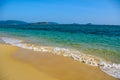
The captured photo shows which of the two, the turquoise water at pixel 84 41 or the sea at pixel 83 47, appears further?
the turquoise water at pixel 84 41

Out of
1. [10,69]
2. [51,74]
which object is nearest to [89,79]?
[51,74]

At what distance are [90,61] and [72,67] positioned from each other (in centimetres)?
133

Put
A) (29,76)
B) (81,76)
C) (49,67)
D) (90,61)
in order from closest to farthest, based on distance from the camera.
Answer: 1. (29,76)
2. (81,76)
3. (49,67)
4. (90,61)

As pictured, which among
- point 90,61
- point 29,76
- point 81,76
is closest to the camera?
point 29,76

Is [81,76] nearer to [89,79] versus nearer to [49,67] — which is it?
[89,79]

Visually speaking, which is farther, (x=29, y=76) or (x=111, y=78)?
(x=111, y=78)

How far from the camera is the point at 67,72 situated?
536cm

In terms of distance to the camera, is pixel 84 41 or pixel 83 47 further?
pixel 84 41

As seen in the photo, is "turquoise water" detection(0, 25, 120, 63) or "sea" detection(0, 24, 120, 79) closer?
"sea" detection(0, 24, 120, 79)

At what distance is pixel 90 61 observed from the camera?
710cm

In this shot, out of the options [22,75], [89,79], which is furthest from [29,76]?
[89,79]

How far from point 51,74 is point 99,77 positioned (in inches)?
51.6

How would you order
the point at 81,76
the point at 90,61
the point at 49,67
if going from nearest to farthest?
1. the point at 81,76
2. the point at 49,67
3. the point at 90,61

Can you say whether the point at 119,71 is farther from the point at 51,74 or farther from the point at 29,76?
the point at 29,76
